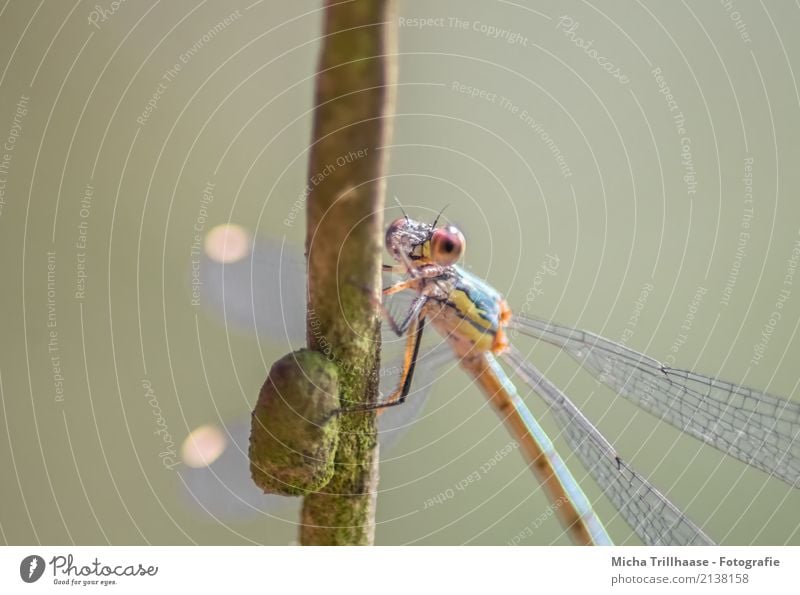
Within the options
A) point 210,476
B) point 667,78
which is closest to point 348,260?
point 210,476

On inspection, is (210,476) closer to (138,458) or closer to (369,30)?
(138,458)
